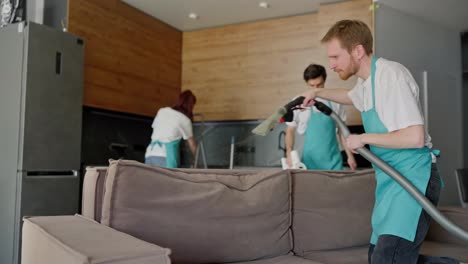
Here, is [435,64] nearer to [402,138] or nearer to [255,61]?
[255,61]

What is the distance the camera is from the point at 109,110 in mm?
4098

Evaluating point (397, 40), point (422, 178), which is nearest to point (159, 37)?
point (397, 40)

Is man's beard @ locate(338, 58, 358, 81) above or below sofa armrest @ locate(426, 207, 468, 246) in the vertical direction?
above

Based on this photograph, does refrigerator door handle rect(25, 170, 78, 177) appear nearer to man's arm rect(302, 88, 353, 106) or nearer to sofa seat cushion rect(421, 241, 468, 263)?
man's arm rect(302, 88, 353, 106)

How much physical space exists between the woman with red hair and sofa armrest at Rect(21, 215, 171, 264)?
7.54ft

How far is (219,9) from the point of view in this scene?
14.2 ft

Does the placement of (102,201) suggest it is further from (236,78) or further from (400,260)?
(236,78)

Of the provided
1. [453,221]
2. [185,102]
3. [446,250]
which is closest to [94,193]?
[446,250]

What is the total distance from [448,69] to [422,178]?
3.79 meters

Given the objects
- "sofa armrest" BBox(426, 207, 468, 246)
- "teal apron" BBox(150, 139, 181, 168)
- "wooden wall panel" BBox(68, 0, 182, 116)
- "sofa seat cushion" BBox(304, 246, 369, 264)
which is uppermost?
"wooden wall panel" BBox(68, 0, 182, 116)

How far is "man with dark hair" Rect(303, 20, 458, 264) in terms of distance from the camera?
1.33 metres

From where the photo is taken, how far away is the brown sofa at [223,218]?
4.65 feet

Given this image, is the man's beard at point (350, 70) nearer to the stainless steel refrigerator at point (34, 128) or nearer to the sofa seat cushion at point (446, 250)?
the sofa seat cushion at point (446, 250)

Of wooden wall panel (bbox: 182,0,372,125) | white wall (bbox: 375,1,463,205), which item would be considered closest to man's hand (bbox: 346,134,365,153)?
white wall (bbox: 375,1,463,205)
